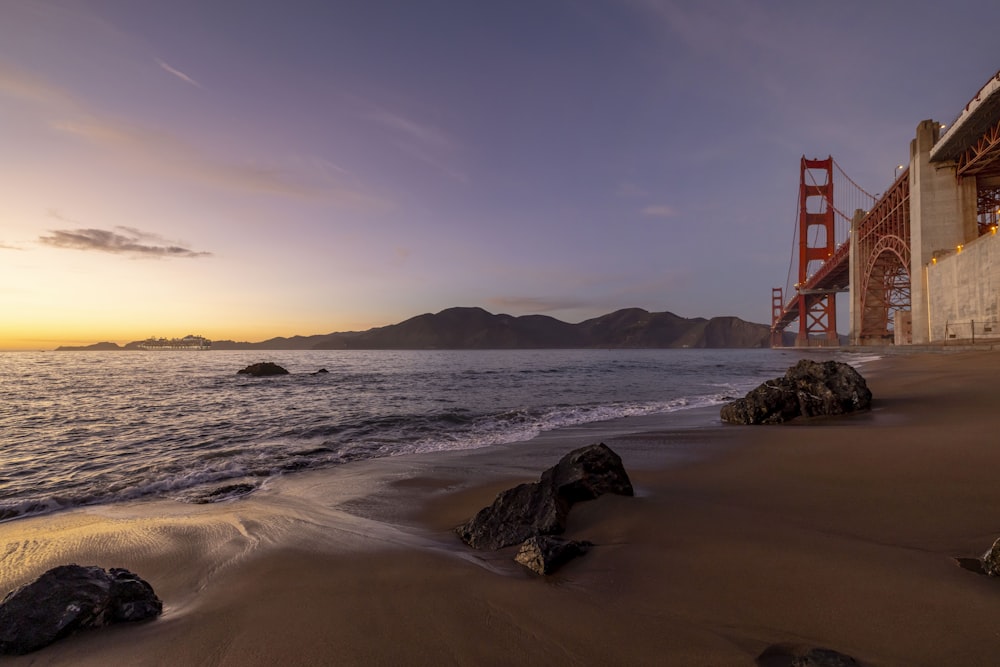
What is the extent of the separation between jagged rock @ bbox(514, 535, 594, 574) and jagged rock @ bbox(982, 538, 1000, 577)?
2.04 meters

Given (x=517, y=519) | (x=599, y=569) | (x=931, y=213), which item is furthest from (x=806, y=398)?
(x=931, y=213)

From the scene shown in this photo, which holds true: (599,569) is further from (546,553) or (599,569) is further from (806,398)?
(806,398)

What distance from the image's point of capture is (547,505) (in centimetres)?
365

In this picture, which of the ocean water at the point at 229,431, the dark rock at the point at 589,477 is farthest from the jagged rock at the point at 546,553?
the ocean water at the point at 229,431

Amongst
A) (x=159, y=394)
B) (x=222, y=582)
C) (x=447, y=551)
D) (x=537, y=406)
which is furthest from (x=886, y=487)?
(x=159, y=394)

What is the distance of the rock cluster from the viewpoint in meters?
2.99

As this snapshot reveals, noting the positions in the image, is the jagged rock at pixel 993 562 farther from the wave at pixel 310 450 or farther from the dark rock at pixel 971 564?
the wave at pixel 310 450

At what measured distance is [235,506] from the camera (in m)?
4.84

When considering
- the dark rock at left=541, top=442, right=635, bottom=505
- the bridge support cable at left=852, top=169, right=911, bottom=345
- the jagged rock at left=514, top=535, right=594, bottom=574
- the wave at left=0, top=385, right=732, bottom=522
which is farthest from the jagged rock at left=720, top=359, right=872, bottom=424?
the bridge support cable at left=852, top=169, right=911, bottom=345

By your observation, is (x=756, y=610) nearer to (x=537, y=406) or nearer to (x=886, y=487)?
(x=886, y=487)

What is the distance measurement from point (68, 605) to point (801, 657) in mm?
3291

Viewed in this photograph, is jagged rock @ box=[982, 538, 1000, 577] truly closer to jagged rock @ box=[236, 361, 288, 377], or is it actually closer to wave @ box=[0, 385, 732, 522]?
wave @ box=[0, 385, 732, 522]

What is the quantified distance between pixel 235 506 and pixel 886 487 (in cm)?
616

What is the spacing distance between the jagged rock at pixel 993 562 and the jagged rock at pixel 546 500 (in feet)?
7.24
